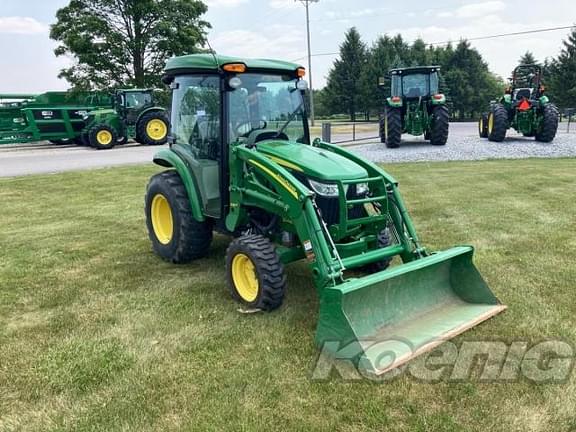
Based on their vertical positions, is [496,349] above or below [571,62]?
below

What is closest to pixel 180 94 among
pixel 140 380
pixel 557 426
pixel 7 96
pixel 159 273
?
pixel 159 273

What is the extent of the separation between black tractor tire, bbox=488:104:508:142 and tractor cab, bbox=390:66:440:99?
199 centimetres

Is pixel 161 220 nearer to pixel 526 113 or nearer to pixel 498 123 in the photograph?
pixel 498 123

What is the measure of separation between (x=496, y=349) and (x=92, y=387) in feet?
8.59

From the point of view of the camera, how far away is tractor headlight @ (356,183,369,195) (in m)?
4.23

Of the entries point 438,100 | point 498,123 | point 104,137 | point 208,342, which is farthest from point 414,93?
point 208,342

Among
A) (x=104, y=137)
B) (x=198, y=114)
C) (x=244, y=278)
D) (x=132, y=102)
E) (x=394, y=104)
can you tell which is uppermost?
(x=132, y=102)

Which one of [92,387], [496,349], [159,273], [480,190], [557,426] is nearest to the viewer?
[557,426]

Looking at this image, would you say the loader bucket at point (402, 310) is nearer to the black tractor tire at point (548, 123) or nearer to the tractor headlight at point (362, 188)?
the tractor headlight at point (362, 188)

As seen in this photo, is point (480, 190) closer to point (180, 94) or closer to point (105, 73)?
point (180, 94)

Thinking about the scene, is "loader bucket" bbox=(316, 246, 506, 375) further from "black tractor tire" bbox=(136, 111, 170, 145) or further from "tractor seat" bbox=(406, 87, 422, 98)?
"black tractor tire" bbox=(136, 111, 170, 145)

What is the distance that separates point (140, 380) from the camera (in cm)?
314

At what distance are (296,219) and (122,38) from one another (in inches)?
1103

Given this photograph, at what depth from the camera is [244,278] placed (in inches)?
166
